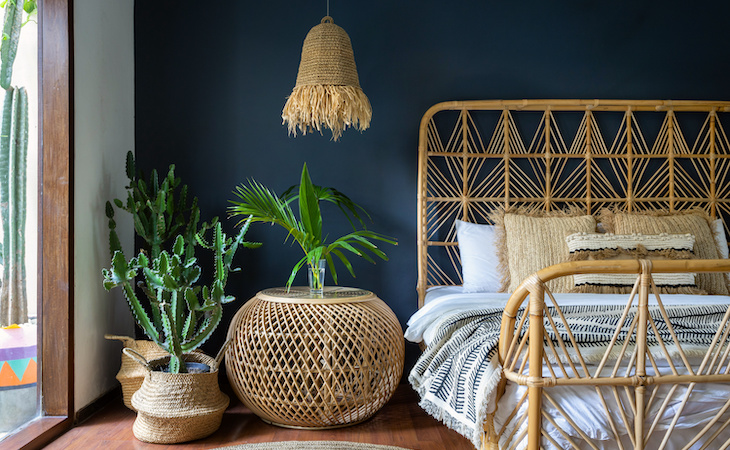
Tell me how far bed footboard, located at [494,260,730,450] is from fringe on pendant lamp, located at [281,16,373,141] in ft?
4.61

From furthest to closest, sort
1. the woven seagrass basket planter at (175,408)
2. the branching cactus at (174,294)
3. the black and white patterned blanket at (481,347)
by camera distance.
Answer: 1. the branching cactus at (174,294)
2. the woven seagrass basket planter at (175,408)
3. the black and white patterned blanket at (481,347)

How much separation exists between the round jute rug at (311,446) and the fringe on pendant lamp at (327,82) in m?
1.42

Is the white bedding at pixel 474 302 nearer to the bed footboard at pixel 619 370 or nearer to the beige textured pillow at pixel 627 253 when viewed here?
the beige textured pillow at pixel 627 253

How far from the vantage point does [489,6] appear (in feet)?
11.2

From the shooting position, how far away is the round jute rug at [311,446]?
233cm

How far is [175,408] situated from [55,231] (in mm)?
922

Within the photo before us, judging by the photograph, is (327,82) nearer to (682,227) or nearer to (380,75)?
(380,75)

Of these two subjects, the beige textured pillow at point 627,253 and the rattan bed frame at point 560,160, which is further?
the rattan bed frame at point 560,160

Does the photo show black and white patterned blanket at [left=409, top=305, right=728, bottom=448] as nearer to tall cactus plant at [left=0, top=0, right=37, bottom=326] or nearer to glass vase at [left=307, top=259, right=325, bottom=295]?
glass vase at [left=307, top=259, right=325, bottom=295]

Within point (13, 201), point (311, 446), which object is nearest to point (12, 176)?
point (13, 201)

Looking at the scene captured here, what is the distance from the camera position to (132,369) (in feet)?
9.10

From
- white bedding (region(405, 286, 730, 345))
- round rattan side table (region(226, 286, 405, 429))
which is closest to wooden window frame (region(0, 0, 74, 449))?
round rattan side table (region(226, 286, 405, 429))

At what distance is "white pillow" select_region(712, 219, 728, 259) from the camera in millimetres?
3078

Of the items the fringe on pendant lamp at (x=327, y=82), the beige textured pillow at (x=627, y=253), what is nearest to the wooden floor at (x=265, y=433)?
the beige textured pillow at (x=627, y=253)
